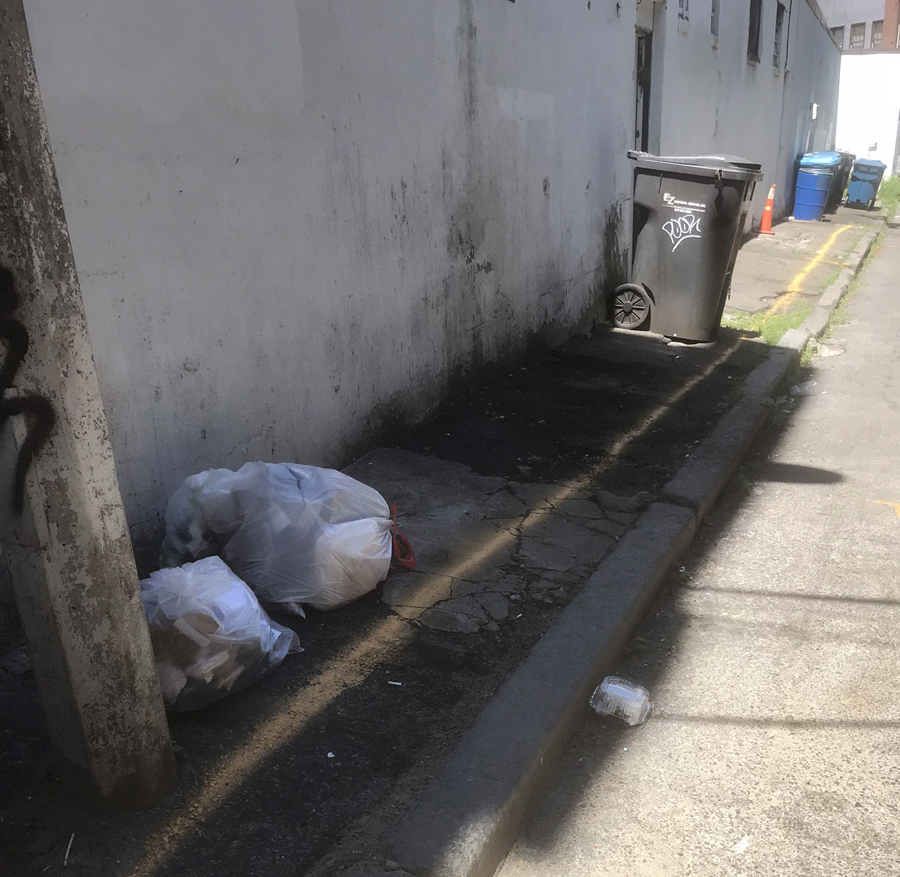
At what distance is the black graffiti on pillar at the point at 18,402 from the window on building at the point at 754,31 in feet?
49.7

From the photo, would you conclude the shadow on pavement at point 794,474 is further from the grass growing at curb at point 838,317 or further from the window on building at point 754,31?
the window on building at point 754,31

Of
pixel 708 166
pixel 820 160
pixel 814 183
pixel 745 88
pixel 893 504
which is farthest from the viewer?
pixel 814 183

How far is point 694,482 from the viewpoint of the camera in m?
4.45

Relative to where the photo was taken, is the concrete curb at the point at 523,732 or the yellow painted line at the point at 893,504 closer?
the concrete curb at the point at 523,732

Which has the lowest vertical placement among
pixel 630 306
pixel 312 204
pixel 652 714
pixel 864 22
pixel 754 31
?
pixel 652 714

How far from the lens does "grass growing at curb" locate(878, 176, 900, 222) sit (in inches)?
834

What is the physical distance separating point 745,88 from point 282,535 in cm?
1351

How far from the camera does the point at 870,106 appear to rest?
28797 mm

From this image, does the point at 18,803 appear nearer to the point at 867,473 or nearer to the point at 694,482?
the point at 694,482

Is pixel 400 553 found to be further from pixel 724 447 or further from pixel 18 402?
pixel 724 447

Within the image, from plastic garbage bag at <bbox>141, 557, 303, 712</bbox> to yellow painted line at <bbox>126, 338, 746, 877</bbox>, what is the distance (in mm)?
180

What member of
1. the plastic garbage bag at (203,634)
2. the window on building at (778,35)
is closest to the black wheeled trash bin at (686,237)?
the plastic garbage bag at (203,634)

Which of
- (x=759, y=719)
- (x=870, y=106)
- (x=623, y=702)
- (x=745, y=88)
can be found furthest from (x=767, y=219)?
(x=870, y=106)

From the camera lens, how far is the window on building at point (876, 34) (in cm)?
4200
